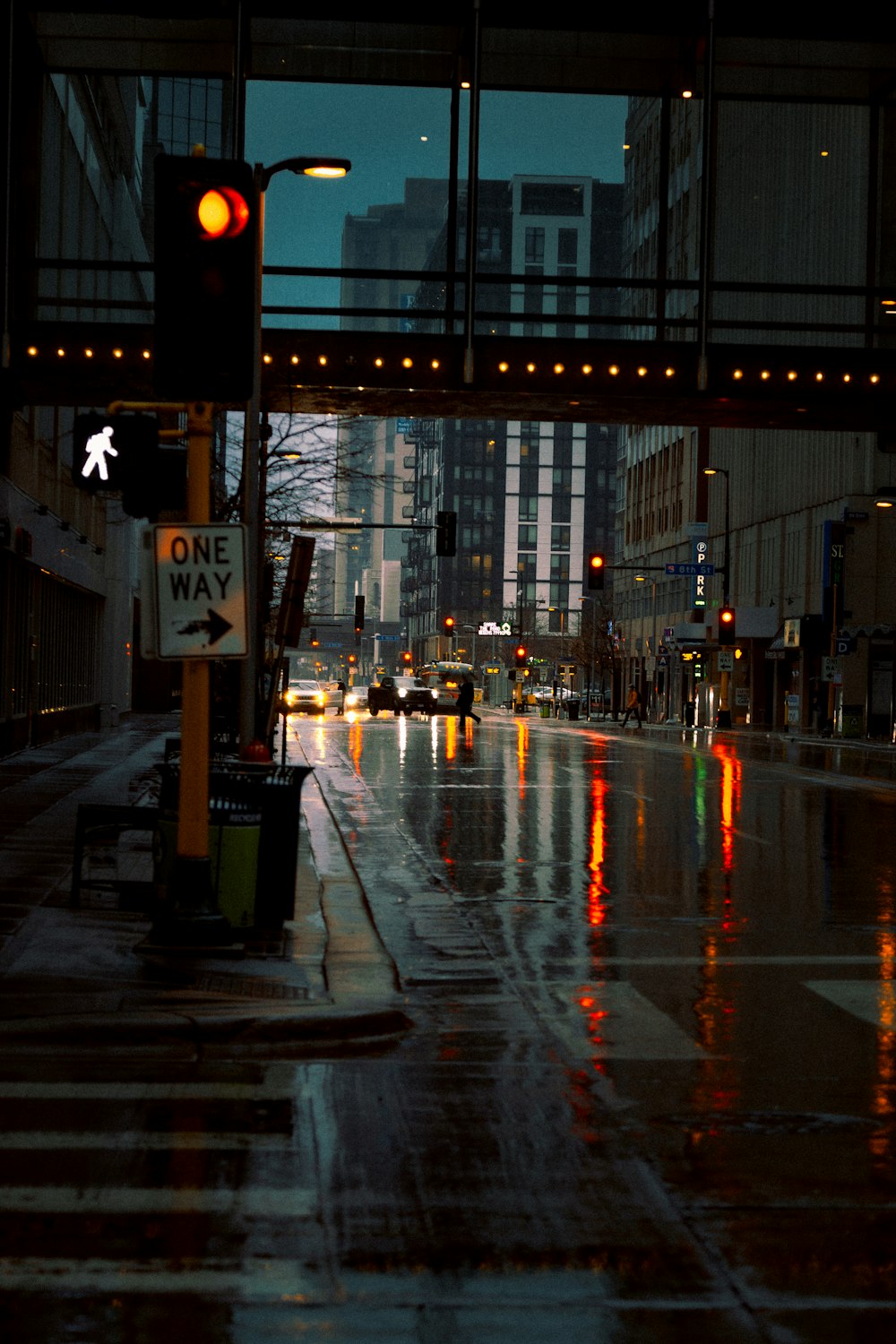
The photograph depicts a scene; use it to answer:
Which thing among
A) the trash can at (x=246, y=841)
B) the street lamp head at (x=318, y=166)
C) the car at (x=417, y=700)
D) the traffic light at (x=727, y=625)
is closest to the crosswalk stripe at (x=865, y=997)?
the trash can at (x=246, y=841)

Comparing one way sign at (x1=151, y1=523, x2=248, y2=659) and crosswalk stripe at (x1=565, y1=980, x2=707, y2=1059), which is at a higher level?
one way sign at (x1=151, y1=523, x2=248, y2=659)

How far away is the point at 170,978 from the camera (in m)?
→ 9.91

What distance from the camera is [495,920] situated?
546 inches

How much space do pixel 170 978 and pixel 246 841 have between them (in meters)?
1.75

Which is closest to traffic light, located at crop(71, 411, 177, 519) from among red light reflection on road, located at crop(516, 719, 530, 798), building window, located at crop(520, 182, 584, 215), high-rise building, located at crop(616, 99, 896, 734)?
Result: red light reflection on road, located at crop(516, 719, 530, 798)

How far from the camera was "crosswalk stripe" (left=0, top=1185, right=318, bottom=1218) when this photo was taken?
5.93m

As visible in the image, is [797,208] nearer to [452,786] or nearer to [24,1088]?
[452,786]

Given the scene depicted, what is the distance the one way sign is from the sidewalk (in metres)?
1.92

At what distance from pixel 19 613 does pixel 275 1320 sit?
30.5m

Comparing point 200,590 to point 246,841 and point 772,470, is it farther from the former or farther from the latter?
point 772,470

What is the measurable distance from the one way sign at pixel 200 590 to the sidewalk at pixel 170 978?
6.30 feet

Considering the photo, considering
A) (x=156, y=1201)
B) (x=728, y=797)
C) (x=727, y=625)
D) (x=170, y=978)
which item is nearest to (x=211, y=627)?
(x=170, y=978)

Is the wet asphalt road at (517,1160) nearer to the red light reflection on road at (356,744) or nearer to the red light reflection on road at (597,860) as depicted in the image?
the red light reflection on road at (597,860)

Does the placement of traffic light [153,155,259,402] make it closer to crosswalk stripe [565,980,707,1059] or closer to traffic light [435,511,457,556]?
crosswalk stripe [565,980,707,1059]
